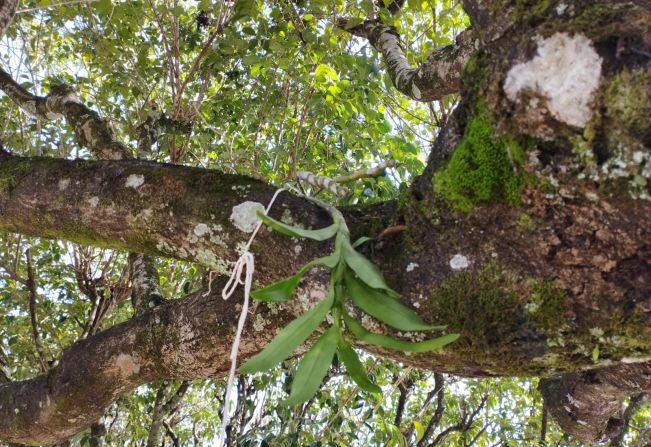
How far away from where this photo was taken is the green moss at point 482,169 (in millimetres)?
1076

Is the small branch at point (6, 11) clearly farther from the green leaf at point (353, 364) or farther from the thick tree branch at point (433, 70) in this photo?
the green leaf at point (353, 364)

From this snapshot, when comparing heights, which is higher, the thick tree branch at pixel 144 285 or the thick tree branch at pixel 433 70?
the thick tree branch at pixel 433 70

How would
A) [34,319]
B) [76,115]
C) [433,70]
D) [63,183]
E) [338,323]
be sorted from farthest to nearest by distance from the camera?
[34,319] → [76,115] → [433,70] → [63,183] → [338,323]

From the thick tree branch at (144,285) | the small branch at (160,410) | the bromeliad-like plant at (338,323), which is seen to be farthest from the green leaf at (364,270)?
the small branch at (160,410)

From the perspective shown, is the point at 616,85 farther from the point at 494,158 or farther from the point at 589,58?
the point at 494,158

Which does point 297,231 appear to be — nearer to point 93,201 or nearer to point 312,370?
point 312,370

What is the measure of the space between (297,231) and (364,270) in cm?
14

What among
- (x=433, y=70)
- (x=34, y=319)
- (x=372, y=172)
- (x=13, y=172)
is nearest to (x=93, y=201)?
(x=13, y=172)

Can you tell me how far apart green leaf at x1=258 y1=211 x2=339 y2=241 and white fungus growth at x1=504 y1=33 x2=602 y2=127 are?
444 mm

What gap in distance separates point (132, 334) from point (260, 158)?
1.98m

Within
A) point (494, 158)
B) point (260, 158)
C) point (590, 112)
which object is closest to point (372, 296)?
point (494, 158)

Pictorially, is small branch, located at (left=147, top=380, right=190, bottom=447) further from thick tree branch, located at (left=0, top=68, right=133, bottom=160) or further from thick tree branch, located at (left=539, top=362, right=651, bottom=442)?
thick tree branch, located at (left=539, top=362, right=651, bottom=442)

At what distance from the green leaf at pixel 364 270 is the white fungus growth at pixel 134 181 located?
0.67 metres

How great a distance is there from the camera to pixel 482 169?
3.64ft
